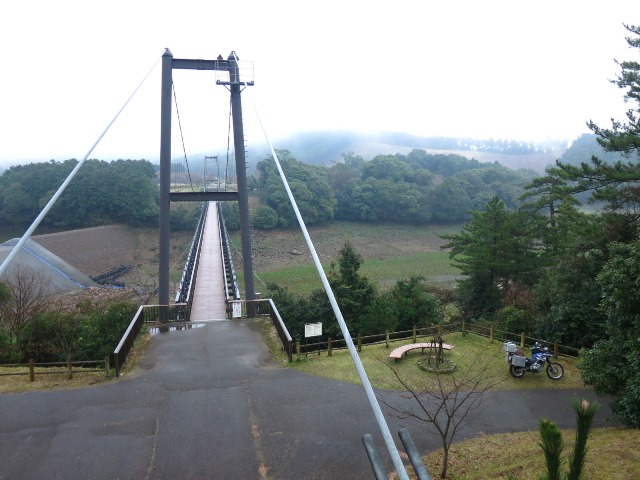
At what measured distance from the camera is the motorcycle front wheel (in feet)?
27.9

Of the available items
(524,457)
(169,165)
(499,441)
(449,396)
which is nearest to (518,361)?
(449,396)

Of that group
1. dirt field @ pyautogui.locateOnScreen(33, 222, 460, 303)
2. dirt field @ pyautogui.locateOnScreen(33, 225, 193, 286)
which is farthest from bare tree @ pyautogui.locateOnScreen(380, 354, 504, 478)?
dirt field @ pyautogui.locateOnScreen(33, 225, 193, 286)

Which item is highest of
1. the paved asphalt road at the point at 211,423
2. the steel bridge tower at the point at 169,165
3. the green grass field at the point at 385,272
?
the steel bridge tower at the point at 169,165

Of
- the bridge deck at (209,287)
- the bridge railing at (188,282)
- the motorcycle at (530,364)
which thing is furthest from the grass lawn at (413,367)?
the bridge railing at (188,282)

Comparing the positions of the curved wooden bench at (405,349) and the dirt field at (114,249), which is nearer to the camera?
the curved wooden bench at (405,349)

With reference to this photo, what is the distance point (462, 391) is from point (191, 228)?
4042 cm

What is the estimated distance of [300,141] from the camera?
159 meters

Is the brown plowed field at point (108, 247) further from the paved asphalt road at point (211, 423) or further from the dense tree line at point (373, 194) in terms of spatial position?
the paved asphalt road at point (211, 423)

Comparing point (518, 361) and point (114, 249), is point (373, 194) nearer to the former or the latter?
point (114, 249)

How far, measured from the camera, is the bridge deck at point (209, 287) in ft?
42.7

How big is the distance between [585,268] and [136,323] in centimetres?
966

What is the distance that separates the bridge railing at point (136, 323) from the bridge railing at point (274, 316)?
1368 millimetres

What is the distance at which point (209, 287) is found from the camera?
53.2 feet

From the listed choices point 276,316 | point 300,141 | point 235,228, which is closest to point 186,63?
point 276,316
